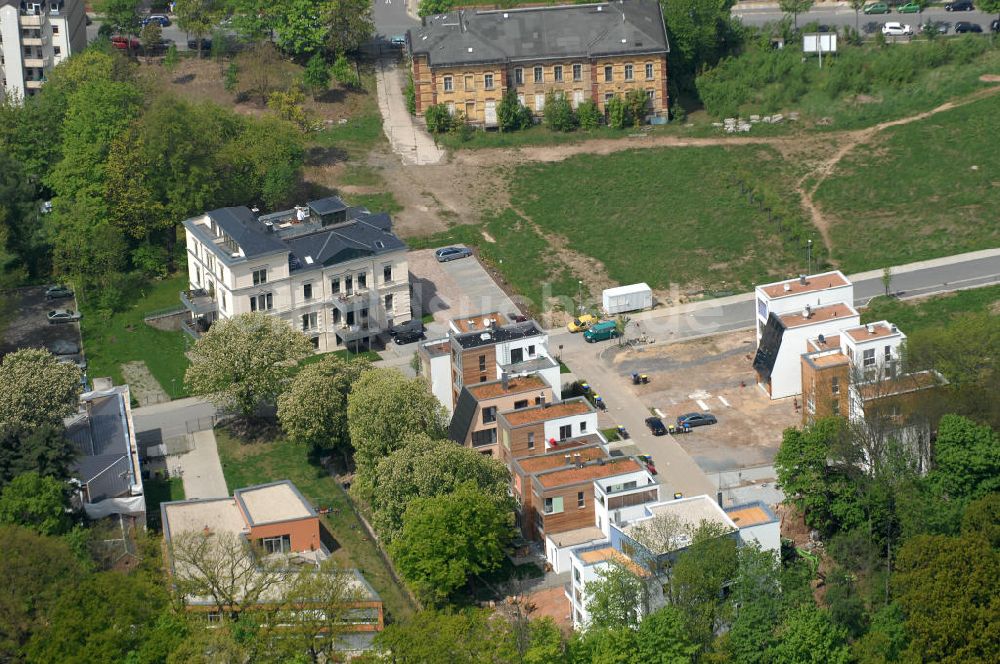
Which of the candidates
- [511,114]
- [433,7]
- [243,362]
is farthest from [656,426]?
[433,7]

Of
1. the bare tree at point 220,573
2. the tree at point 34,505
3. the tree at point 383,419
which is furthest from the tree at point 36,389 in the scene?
the tree at point 383,419

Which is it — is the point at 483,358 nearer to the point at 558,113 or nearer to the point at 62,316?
the point at 62,316

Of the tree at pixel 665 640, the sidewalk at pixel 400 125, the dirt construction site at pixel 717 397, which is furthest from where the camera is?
the sidewalk at pixel 400 125

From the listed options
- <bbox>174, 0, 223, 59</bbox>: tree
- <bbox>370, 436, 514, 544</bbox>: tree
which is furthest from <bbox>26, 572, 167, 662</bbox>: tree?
<bbox>174, 0, 223, 59</bbox>: tree

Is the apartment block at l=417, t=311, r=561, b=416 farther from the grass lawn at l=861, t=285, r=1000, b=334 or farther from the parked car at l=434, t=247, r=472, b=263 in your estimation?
the grass lawn at l=861, t=285, r=1000, b=334

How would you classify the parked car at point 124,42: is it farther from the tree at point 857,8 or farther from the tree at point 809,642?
the tree at point 809,642

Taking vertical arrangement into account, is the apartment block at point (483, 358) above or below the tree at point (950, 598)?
above

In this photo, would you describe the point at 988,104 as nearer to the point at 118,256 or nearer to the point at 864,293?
the point at 864,293
